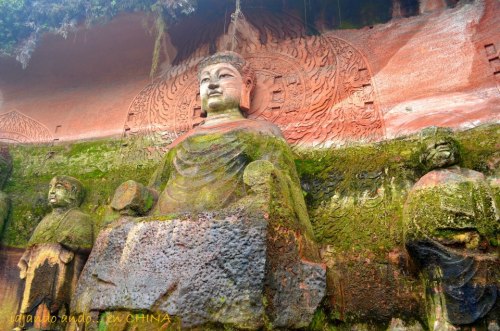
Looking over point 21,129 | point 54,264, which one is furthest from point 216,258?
point 21,129

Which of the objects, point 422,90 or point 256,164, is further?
point 422,90

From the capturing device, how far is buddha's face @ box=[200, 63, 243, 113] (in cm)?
520

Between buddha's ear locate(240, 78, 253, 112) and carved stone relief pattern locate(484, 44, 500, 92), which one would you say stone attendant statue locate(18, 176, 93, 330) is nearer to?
buddha's ear locate(240, 78, 253, 112)

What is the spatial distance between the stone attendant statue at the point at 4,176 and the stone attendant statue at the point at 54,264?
0.92m

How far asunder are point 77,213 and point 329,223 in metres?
2.58

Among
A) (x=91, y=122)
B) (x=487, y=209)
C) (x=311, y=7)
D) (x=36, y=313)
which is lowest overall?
(x=36, y=313)

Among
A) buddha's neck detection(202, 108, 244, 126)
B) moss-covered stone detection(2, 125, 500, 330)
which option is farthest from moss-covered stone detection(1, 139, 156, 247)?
buddha's neck detection(202, 108, 244, 126)

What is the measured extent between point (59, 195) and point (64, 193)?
0.06 metres

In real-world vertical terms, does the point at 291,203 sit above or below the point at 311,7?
below

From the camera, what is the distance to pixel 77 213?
15.8 ft

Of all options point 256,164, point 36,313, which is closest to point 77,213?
point 36,313

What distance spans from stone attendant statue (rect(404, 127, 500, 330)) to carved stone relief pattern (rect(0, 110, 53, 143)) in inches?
214

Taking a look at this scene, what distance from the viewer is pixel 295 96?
5.67 metres

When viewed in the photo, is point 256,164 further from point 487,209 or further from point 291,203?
point 487,209
